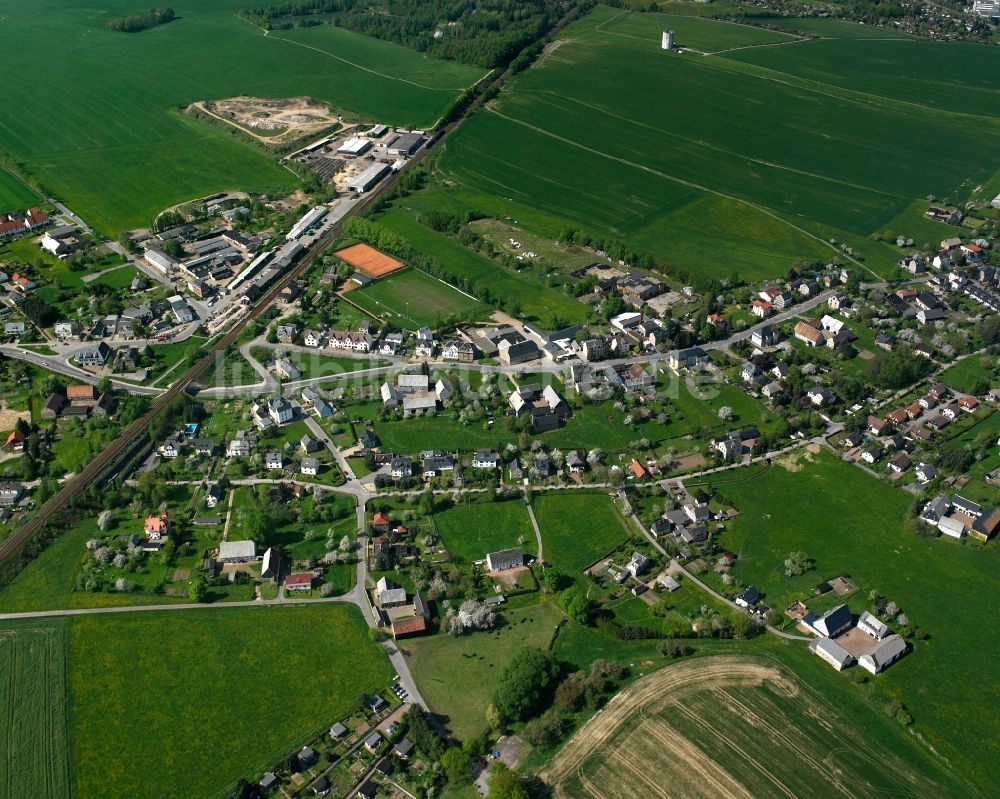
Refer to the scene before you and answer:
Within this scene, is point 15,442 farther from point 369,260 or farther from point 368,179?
point 368,179

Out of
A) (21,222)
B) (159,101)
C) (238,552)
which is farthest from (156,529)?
(159,101)

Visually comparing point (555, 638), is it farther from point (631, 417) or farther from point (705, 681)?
point (631, 417)

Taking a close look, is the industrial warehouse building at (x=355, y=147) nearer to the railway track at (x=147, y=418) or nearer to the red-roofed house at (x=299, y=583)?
the railway track at (x=147, y=418)

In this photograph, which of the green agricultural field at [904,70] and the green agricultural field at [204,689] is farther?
the green agricultural field at [904,70]

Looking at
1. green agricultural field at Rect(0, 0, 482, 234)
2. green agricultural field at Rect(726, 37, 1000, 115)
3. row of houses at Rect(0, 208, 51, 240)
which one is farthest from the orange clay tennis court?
green agricultural field at Rect(726, 37, 1000, 115)

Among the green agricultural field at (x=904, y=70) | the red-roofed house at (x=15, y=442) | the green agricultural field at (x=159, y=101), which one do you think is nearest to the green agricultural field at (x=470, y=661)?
the red-roofed house at (x=15, y=442)

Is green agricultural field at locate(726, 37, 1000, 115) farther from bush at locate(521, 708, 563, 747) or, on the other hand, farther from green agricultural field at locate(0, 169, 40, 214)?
bush at locate(521, 708, 563, 747)
